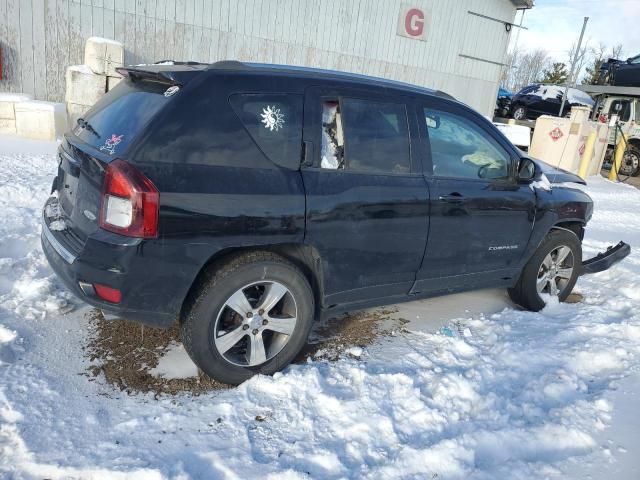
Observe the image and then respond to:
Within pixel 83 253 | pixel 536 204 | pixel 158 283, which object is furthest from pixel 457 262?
pixel 83 253

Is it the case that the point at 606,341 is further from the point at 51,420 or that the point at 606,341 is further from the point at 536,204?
the point at 51,420

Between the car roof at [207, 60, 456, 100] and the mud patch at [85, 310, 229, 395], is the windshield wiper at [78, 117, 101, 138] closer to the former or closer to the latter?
the car roof at [207, 60, 456, 100]

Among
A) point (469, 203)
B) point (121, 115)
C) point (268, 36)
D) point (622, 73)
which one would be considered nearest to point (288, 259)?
point (121, 115)

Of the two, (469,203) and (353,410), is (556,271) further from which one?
(353,410)

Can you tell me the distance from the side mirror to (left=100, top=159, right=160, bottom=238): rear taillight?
290 centimetres

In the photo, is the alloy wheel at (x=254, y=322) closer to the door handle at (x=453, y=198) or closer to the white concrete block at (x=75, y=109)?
the door handle at (x=453, y=198)

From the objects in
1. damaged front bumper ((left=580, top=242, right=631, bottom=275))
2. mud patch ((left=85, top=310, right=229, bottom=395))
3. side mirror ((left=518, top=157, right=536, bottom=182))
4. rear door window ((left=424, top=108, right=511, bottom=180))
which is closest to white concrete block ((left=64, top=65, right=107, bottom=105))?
mud patch ((left=85, top=310, right=229, bottom=395))

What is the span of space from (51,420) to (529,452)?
2504 millimetres

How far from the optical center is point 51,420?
262cm

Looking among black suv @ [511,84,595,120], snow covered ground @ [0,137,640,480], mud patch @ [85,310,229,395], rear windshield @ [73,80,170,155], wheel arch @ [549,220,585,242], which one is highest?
black suv @ [511,84,595,120]

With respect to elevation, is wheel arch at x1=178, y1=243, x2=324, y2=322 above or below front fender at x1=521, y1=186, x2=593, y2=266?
below

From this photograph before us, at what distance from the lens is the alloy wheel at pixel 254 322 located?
2.98m

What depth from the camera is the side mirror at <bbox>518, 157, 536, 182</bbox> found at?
4.10 metres

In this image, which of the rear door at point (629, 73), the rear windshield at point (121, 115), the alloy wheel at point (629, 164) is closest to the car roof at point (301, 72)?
the rear windshield at point (121, 115)
